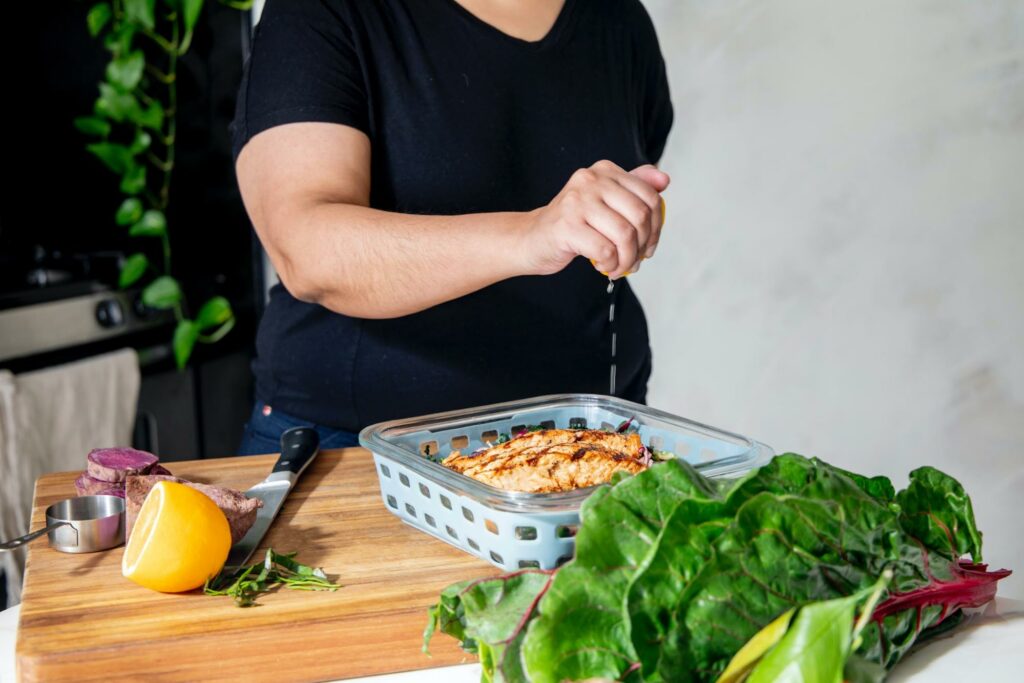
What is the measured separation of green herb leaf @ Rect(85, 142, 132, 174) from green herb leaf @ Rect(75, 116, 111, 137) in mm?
34

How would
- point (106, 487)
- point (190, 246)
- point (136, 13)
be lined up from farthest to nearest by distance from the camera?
point (190, 246) → point (136, 13) → point (106, 487)

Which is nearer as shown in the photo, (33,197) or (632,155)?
(632,155)

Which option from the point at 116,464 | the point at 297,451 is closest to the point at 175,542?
the point at 116,464

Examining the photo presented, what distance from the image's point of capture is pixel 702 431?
112 cm

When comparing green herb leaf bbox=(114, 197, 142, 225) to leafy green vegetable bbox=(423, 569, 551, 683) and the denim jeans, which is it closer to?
the denim jeans

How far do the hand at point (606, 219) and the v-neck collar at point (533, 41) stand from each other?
521 millimetres

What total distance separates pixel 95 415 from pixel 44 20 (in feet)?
3.63

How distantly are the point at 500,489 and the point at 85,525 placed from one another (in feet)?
1.39

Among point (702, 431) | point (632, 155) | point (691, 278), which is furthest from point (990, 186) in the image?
point (702, 431)

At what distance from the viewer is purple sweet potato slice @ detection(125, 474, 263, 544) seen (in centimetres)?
100

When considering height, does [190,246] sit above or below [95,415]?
above

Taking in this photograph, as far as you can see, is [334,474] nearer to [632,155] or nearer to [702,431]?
[702,431]

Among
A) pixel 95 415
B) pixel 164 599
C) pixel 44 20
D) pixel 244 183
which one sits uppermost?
Result: pixel 44 20

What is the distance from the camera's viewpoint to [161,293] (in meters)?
2.72
